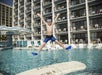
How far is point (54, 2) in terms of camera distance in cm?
5666

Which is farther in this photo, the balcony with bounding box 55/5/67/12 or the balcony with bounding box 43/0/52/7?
the balcony with bounding box 43/0/52/7

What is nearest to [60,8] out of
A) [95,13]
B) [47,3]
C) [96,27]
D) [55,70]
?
[47,3]

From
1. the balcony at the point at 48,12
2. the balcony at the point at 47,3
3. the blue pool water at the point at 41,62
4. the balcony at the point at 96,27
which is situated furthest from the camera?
the balcony at the point at 47,3

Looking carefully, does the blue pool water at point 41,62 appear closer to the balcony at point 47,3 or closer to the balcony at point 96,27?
the balcony at point 96,27

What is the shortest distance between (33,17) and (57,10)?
13.5m

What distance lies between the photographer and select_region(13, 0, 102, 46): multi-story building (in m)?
45.4

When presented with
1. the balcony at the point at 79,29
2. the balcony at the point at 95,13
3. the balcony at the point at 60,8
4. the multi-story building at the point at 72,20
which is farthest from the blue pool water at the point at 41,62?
the balcony at the point at 60,8

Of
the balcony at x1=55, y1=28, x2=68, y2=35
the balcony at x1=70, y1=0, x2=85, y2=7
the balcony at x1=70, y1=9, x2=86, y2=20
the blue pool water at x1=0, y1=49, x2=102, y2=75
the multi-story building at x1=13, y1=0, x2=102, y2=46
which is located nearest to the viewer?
the blue pool water at x1=0, y1=49, x2=102, y2=75

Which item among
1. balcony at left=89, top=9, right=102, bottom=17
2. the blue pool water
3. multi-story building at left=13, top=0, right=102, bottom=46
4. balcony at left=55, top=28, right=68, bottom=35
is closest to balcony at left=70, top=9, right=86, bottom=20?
multi-story building at left=13, top=0, right=102, bottom=46

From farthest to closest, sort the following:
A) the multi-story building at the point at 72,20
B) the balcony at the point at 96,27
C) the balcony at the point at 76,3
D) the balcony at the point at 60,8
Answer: the balcony at the point at 60,8 → the balcony at the point at 76,3 → the multi-story building at the point at 72,20 → the balcony at the point at 96,27

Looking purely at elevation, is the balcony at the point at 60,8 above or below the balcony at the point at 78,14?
above

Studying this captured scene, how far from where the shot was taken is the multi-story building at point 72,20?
149ft

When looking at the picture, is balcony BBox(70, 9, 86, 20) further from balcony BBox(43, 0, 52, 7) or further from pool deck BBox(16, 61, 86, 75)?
pool deck BBox(16, 61, 86, 75)

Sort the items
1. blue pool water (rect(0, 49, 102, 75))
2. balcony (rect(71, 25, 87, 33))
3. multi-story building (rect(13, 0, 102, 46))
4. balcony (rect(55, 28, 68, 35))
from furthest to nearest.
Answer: balcony (rect(55, 28, 68, 35)) → balcony (rect(71, 25, 87, 33)) → multi-story building (rect(13, 0, 102, 46)) → blue pool water (rect(0, 49, 102, 75))
